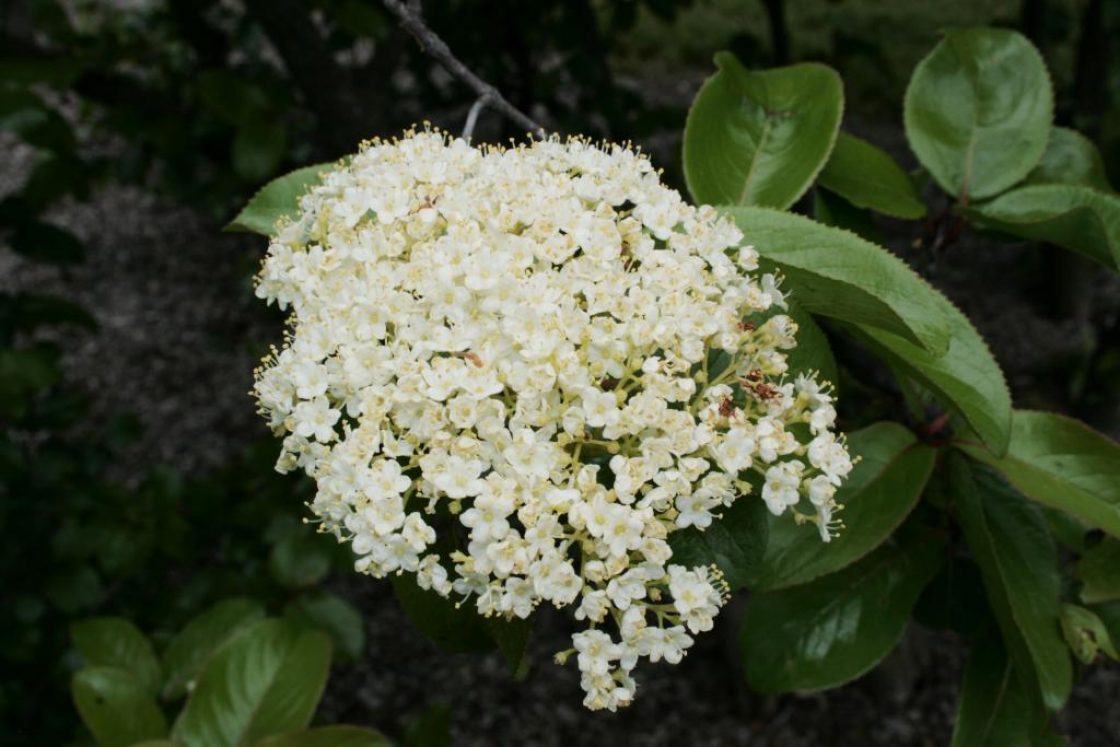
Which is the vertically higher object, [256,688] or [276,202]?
[276,202]

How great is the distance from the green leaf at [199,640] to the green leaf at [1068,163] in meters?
1.57

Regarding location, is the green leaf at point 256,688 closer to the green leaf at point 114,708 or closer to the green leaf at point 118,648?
the green leaf at point 114,708

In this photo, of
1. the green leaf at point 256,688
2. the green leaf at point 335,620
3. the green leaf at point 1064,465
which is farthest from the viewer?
the green leaf at point 335,620

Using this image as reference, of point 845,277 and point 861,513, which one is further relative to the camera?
point 861,513

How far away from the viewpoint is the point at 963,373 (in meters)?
1.13

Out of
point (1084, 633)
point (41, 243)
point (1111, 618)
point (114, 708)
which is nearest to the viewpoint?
point (1084, 633)

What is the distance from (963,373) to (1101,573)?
481mm

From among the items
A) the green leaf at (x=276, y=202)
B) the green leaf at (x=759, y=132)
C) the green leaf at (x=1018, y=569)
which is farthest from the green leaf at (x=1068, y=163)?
the green leaf at (x=276, y=202)

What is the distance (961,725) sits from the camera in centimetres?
146

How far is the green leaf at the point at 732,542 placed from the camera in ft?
3.31

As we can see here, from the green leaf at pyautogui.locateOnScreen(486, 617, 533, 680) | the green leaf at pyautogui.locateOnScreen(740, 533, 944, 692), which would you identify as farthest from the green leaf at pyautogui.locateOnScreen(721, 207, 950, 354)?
the green leaf at pyautogui.locateOnScreen(740, 533, 944, 692)

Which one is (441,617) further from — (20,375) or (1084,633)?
(20,375)

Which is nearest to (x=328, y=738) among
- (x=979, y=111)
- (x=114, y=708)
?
(x=114, y=708)

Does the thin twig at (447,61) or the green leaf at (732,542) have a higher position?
the thin twig at (447,61)
